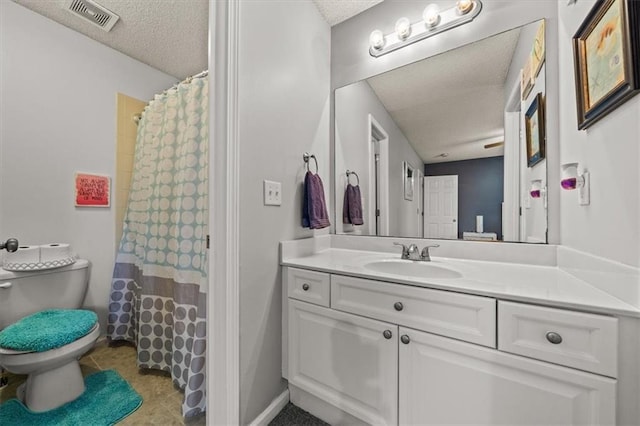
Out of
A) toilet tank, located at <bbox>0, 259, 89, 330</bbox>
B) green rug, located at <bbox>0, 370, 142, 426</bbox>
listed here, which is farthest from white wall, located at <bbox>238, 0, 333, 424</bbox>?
toilet tank, located at <bbox>0, 259, 89, 330</bbox>

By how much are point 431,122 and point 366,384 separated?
54.8 inches

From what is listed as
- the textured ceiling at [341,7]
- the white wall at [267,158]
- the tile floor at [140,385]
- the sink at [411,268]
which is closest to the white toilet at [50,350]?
the tile floor at [140,385]

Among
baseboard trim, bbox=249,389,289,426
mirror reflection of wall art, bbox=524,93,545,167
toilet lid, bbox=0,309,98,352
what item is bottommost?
baseboard trim, bbox=249,389,289,426

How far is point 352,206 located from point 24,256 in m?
1.97

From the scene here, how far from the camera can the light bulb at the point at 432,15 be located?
4.46 ft

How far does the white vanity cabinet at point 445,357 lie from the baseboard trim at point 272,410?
11 centimetres

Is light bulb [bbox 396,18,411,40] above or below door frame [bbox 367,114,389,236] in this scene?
above

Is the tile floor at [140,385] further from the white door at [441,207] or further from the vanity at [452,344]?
the white door at [441,207]

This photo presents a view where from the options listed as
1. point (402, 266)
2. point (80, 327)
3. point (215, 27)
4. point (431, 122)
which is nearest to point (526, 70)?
point (431, 122)

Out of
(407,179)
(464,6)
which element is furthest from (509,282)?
(464,6)

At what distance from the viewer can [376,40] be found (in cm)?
154

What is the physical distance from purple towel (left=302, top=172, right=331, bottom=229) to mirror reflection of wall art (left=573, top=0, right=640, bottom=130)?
109cm

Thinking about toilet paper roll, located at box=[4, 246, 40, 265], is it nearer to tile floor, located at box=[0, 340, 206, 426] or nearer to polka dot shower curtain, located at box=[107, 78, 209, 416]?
polka dot shower curtain, located at box=[107, 78, 209, 416]

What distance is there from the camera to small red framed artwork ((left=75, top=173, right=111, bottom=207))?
1.82 meters
